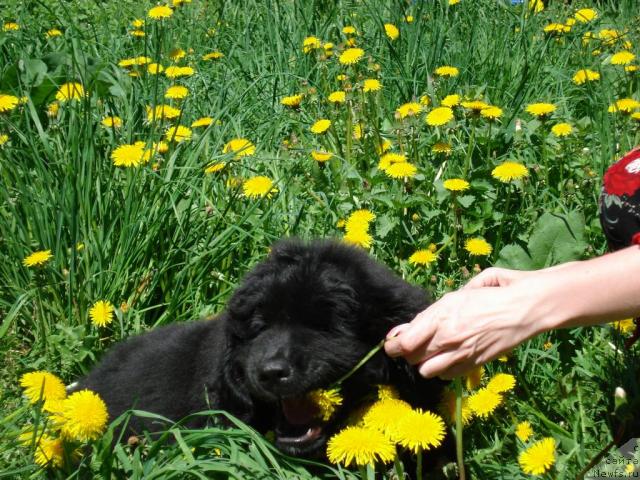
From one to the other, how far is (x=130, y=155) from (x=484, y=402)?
1.80 m

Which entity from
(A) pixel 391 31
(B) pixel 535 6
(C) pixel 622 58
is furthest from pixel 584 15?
(A) pixel 391 31

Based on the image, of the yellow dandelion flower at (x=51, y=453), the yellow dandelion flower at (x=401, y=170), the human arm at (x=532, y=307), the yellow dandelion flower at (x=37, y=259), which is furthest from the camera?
the yellow dandelion flower at (x=401, y=170)

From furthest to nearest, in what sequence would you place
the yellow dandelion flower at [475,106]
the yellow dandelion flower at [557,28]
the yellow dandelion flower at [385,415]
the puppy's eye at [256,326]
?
the yellow dandelion flower at [557,28] → the yellow dandelion flower at [475,106] → the puppy's eye at [256,326] → the yellow dandelion flower at [385,415]

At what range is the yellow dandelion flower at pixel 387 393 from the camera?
2.27 metres

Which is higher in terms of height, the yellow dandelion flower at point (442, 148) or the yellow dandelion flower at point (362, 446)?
the yellow dandelion flower at point (362, 446)

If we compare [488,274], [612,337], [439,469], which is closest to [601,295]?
[488,274]

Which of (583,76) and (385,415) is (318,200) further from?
(385,415)

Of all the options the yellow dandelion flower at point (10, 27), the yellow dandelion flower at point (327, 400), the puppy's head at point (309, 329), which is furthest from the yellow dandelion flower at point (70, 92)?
the yellow dandelion flower at point (327, 400)

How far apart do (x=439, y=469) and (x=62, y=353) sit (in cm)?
148

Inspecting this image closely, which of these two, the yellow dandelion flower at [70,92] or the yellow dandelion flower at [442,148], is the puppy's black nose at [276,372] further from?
the yellow dandelion flower at [70,92]

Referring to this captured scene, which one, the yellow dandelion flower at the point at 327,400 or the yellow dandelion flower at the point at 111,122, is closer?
the yellow dandelion flower at the point at 327,400

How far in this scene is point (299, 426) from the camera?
255 centimetres

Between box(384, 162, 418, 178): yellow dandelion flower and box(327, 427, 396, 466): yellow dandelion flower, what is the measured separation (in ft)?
5.20

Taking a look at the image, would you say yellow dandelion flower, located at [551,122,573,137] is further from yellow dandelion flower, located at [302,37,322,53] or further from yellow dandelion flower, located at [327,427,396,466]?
yellow dandelion flower, located at [327,427,396,466]
